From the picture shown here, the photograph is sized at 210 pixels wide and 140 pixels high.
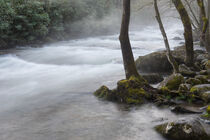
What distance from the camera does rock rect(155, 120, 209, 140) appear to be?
204 inches

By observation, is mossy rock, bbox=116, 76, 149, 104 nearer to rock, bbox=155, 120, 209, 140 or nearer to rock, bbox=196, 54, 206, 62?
rock, bbox=155, 120, 209, 140

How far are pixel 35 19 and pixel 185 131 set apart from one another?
20569 mm

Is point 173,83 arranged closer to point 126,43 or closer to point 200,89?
point 200,89

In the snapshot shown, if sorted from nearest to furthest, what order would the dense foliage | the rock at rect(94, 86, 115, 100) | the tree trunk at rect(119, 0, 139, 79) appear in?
the tree trunk at rect(119, 0, 139, 79) < the rock at rect(94, 86, 115, 100) < the dense foliage

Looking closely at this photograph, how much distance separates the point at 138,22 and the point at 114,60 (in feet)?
124

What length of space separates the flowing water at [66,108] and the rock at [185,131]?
343 millimetres

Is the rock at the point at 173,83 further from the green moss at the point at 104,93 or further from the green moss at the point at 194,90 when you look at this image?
the green moss at the point at 104,93

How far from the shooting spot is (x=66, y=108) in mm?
8367

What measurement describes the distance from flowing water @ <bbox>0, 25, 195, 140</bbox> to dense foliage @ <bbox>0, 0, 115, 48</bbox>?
16.6 ft

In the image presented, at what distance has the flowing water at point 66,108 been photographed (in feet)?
20.6

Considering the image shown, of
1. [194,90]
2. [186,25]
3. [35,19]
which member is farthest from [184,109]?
[35,19]

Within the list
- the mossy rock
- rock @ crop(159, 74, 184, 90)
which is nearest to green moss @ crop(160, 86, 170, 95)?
rock @ crop(159, 74, 184, 90)

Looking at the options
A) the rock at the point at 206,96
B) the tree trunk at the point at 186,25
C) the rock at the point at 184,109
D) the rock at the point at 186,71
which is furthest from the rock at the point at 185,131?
the tree trunk at the point at 186,25

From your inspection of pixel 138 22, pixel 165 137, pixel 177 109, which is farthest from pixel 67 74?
pixel 138 22
